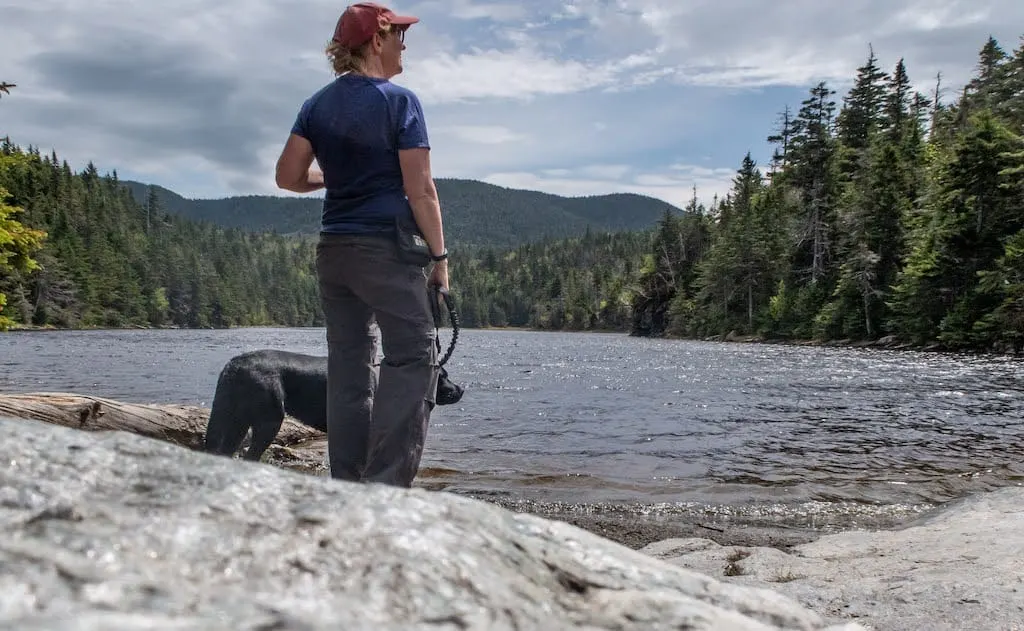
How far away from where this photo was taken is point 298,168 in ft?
12.7

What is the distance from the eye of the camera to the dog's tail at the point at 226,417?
257 inches

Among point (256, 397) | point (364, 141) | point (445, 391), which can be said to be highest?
point (364, 141)

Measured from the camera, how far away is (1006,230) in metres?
34.6

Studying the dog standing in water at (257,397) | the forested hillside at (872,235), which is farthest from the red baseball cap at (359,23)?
the forested hillside at (872,235)

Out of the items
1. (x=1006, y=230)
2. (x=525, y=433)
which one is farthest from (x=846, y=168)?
(x=525, y=433)

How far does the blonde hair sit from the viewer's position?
3.76 meters

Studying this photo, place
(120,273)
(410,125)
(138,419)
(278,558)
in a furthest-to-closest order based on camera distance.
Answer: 1. (120,273)
2. (138,419)
3. (410,125)
4. (278,558)

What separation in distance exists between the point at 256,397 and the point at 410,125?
13.0ft

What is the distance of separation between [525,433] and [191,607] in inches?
395

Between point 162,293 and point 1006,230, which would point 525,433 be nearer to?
point 1006,230

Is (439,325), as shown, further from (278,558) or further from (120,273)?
(120,273)

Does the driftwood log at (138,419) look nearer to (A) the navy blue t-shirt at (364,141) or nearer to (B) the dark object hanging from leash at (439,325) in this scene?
(B) the dark object hanging from leash at (439,325)

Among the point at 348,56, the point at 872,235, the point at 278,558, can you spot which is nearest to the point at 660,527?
the point at 348,56

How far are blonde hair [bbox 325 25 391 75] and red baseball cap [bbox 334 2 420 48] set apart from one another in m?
0.03
